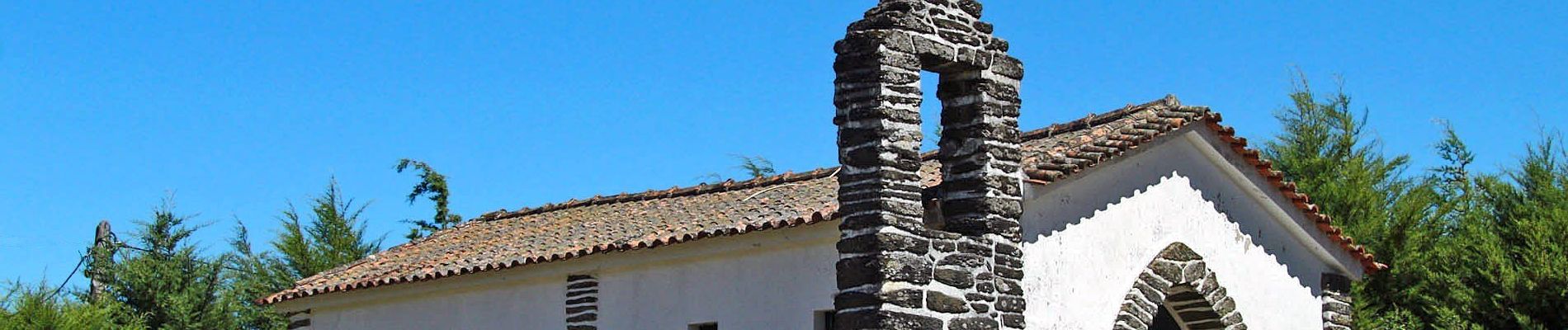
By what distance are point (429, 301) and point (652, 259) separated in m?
3.22

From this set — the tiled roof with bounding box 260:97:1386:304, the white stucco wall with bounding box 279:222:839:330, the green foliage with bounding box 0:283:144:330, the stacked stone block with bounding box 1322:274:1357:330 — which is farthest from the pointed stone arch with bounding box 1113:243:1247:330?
the green foliage with bounding box 0:283:144:330

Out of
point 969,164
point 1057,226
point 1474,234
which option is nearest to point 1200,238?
point 1057,226

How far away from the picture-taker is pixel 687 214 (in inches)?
630

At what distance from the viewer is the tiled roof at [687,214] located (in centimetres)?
1346

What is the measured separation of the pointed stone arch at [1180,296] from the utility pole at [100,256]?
15.3m

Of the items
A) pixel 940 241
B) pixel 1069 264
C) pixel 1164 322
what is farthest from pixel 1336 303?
A: pixel 940 241

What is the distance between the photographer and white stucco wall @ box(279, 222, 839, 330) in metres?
13.4

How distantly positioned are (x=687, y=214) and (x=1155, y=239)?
429 centimetres

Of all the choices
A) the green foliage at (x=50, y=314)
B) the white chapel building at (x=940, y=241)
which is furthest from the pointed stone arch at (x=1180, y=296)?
the green foliage at (x=50, y=314)

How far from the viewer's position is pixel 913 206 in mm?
10812

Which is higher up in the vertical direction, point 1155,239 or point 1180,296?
point 1155,239

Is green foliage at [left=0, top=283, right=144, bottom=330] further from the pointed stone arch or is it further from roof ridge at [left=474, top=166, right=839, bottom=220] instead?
the pointed stone arch

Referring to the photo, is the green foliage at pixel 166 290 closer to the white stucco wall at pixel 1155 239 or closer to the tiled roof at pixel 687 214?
the tiled roof at pixel 687 214

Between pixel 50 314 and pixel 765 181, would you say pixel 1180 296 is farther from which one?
pixel 50 314
